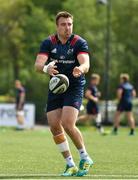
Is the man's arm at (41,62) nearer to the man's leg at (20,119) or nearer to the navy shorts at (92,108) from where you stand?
the navy shorts at (92,108)

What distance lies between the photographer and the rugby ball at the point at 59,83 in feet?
34.6

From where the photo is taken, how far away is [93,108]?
2755 cm

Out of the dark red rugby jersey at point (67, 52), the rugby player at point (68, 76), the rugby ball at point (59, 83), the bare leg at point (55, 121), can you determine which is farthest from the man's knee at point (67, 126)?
the dark red rugby jersey at point (67, 52)

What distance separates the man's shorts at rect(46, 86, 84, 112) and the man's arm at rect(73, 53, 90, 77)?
1.32 ft

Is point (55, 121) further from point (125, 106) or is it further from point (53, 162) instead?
point (125, 106)

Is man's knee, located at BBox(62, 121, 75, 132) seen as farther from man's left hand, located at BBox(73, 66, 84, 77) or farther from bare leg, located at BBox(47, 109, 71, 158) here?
man's left hand, located at BBox(73, 66, 84, 77)

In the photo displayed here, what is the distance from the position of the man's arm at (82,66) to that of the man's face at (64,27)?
0.37 metres

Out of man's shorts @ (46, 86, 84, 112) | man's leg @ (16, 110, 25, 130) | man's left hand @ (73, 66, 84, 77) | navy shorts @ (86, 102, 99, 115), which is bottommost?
man's leg @ (16, 110, 25, 130)

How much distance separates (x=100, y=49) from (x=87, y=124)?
66.8ft

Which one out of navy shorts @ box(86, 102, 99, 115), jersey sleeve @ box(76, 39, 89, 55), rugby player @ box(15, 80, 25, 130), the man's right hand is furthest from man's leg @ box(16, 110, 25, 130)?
the man's right hand

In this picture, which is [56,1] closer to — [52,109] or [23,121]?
[23,121]

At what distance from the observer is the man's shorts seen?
11.0 meters

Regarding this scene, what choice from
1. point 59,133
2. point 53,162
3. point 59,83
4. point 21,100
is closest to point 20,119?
point 21,100

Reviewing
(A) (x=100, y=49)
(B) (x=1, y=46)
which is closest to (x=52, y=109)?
(A) (x=100, y=49)
